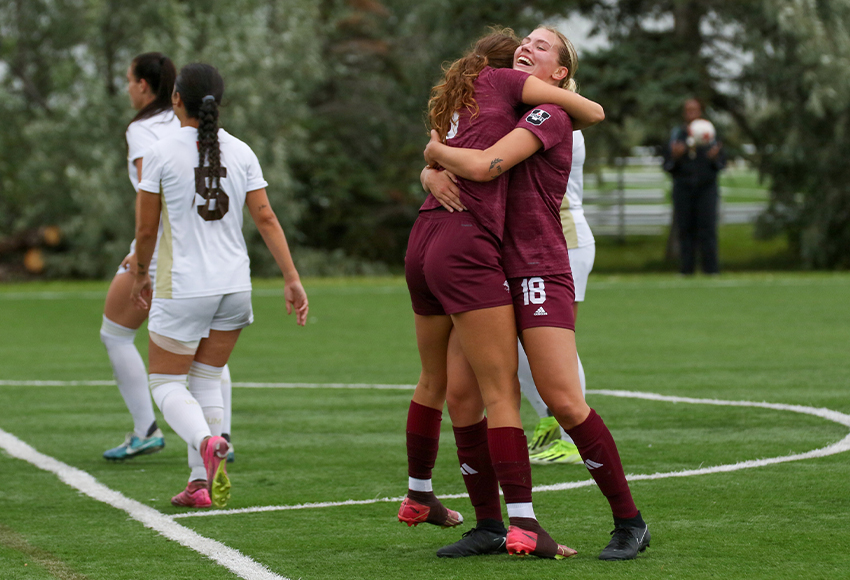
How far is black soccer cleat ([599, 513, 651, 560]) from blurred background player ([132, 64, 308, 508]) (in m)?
1.88

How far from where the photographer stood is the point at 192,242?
5.29 m

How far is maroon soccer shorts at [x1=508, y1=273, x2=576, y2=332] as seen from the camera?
4.11 meters

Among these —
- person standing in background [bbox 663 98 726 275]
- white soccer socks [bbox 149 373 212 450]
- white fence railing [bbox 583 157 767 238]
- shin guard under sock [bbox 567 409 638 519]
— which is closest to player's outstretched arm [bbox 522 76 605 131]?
shin guard under sock [bbox 567 409 638 519]

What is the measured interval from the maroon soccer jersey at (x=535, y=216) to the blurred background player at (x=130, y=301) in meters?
2.27

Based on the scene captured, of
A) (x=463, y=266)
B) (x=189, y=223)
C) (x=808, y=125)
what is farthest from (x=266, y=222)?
(x=808, y=125)

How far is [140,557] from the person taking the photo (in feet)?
14.4

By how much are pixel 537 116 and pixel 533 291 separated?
23.6 inches

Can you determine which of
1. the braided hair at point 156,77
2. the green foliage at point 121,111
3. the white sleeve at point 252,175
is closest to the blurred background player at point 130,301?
the braided hair at point 156,77

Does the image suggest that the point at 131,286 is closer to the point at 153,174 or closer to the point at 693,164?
the point at 153,174

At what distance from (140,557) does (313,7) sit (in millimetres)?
24277

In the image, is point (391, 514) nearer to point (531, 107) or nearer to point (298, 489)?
point (298, 489)

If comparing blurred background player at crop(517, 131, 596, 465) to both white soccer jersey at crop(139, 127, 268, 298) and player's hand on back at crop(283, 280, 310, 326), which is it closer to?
player's hand on back at crop(283, 280, 310, 326)

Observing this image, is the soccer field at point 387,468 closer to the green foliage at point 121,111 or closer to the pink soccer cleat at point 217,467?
the pink soccer cleat at point 217,467

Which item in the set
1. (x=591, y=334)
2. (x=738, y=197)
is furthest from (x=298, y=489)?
(x=738, y=197)
